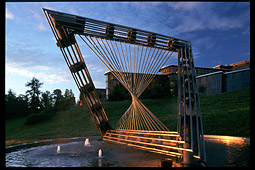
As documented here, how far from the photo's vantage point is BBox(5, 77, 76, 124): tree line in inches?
952

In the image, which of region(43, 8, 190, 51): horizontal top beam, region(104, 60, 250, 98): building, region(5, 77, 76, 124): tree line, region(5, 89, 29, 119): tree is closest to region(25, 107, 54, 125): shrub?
region(5, 77, 76, 124): tree line

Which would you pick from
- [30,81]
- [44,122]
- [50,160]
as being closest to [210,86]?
[44,122]

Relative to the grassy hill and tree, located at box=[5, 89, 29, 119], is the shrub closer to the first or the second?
the grassy hill

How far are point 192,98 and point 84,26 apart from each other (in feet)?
11.6

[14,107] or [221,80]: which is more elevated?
[221,80]

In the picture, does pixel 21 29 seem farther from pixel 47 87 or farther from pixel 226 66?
pixel 226 66

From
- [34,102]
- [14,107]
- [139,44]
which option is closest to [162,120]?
[139,44]

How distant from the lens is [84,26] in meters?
5.21

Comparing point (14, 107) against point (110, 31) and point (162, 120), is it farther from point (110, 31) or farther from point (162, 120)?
point (110, 31)

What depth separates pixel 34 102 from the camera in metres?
27.5

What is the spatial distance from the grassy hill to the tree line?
1.94m

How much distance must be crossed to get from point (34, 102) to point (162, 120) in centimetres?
2111

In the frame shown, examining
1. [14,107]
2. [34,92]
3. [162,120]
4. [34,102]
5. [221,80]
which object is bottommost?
[162,120]

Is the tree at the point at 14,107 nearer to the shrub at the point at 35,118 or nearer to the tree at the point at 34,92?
the tree at the point at 34,92
